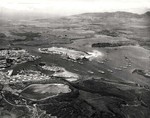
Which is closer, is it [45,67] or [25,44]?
[45,67]

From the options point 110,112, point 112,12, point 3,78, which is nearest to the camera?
point 110,112

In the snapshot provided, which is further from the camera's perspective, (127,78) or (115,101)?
(127,78)

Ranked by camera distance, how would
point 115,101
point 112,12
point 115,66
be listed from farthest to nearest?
1. point 112,12
2. point 115,66
3. point 115,101

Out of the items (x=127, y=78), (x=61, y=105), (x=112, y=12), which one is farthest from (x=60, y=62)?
(x=112, y=12)

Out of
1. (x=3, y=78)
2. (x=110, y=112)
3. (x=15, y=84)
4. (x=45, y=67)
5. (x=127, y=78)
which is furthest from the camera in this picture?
(x=45, y=67)

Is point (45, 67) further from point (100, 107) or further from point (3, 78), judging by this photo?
point (100, 107)

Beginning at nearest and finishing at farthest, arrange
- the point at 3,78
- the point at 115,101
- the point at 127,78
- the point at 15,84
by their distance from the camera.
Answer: the point at 115,101
the point at 15,84
the point at 3,78
the point at 127,78

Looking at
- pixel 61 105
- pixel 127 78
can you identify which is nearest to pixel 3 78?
pixel 61 105

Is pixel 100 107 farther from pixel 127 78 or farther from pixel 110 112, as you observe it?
pixel 127 78
